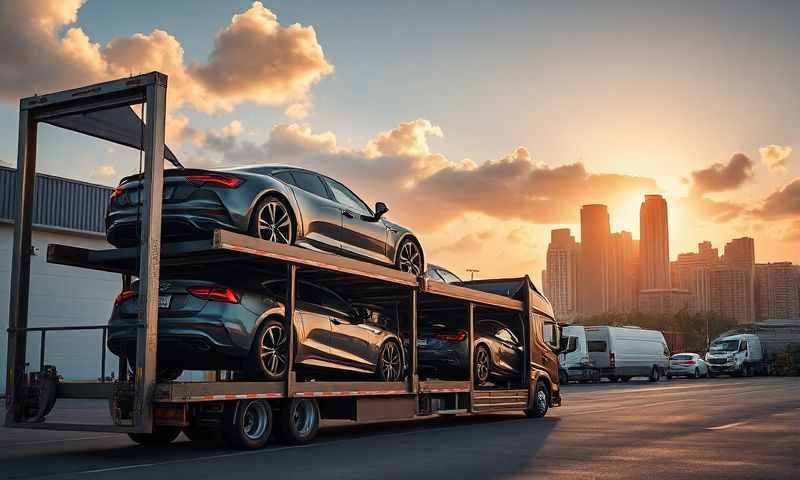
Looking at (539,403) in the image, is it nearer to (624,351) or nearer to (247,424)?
(247,424)

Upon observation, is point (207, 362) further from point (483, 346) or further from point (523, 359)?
point (523, 359)

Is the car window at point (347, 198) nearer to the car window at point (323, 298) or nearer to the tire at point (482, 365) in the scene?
the car window at point (323, 298)

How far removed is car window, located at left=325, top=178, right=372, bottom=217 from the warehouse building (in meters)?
14.7

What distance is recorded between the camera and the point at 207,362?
9.97 meters

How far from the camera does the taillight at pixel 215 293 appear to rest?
31.6 feet

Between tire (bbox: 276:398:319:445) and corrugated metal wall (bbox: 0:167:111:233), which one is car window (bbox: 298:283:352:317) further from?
corrugated metal wall (bbox: 0:167:111:233)

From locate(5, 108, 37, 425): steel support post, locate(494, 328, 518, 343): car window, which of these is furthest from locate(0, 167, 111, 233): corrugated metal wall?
locate(5, 108, 37, 425): steel support post

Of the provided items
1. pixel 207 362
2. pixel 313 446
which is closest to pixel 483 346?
pixel 313 446

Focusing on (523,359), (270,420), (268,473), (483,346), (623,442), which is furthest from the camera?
(523,359)

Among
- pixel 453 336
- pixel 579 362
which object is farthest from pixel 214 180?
pixel 579 362

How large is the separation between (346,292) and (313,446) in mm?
2529

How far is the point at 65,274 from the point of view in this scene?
1046 inches

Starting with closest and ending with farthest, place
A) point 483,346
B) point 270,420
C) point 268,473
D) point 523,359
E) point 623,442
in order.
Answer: point 268,473 < point 270,420 < point 623,442 < point 483,346 < point 523,359

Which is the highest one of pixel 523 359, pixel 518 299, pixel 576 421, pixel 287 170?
pixel 287 170
